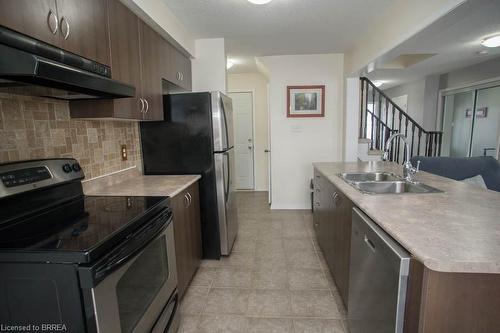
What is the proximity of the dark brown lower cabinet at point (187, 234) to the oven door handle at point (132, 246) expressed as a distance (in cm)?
38

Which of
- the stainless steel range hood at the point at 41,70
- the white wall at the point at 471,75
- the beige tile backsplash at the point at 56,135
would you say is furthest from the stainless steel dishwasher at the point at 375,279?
the white wall at the point at 471,75

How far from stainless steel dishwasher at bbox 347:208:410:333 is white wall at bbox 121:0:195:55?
1993mm

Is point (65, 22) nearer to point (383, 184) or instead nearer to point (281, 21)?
point (281, 21)

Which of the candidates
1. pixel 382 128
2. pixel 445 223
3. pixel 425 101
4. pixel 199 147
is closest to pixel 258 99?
pixel 382 128

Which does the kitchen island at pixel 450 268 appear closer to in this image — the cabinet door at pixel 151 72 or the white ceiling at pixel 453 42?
the white ceiling at pixel 453 42

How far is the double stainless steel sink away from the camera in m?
1.80

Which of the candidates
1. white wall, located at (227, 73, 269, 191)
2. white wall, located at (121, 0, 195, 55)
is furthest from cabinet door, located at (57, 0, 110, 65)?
white wall, located at (227, 73, 269, 191)

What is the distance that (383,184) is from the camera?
2098 mm

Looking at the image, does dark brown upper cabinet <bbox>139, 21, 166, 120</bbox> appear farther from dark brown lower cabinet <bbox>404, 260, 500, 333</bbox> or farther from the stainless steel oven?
dark brown lower cabinet <bbox>404, 260, 500, 333</bbox>

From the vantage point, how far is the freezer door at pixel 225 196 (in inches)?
96.1

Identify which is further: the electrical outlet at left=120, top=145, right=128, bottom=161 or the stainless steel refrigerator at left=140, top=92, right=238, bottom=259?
the stainless steel refrigerator at left=140, top=92, right=238, bottom=259

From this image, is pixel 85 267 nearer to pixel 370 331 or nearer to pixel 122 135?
pixel 370 331

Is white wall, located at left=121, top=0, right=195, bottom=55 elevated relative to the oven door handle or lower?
elevated

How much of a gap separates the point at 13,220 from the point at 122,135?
118cm
